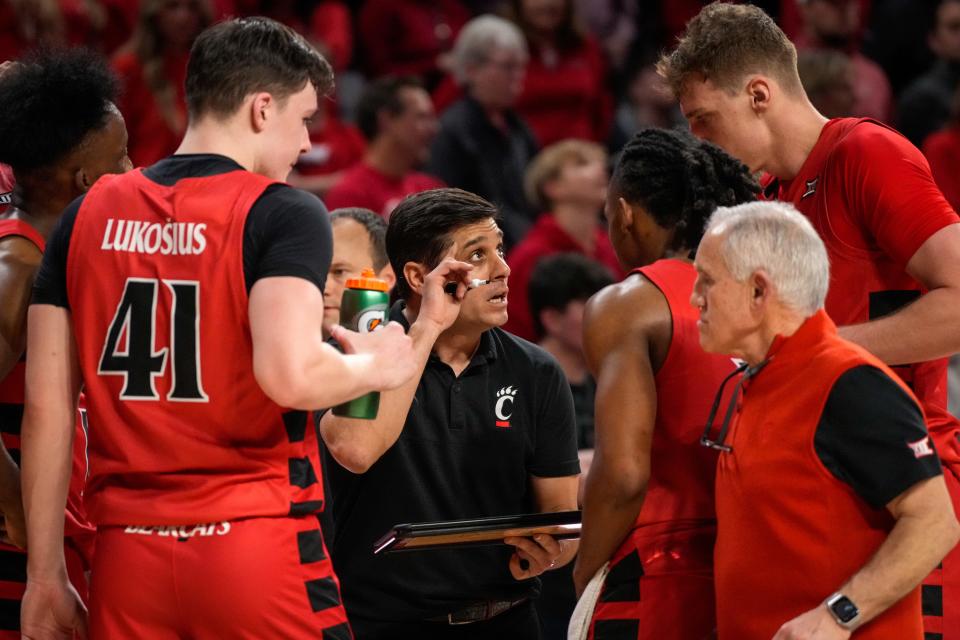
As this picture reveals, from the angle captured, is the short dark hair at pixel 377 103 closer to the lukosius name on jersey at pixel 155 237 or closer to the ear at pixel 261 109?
the ear at pixel 261 109

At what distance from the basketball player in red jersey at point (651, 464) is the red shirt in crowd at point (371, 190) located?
3957 millimetres

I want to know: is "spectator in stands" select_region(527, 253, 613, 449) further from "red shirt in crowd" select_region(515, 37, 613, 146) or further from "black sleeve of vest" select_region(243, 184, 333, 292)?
"black sleeve of vest" select_region(243, 184, 333, 292)

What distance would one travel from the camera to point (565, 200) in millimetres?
7242

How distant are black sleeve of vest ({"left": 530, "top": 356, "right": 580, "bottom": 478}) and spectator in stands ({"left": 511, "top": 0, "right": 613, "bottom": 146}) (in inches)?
209

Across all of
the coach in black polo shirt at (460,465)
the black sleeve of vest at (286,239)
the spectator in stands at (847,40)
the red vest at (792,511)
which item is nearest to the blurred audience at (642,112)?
the spectator in stands at (847,40)

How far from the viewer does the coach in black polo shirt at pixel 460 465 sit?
3352 millimetres

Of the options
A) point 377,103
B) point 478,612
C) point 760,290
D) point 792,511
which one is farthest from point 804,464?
point 377,103

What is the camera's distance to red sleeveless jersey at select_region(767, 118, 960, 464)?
3021mm

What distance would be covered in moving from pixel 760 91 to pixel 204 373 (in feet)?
5.52

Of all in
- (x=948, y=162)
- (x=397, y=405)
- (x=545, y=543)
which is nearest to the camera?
(x=397, y=405)

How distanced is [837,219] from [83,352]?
186 cm

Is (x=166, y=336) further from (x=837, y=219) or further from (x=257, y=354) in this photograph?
(x=837, y=219)

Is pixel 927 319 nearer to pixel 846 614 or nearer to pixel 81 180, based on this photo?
pixel 846 614

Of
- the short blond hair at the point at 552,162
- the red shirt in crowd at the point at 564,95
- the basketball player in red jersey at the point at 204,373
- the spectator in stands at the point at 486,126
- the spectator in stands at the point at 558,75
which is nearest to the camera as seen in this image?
the basketball player in red jersey at the point at 204,373
